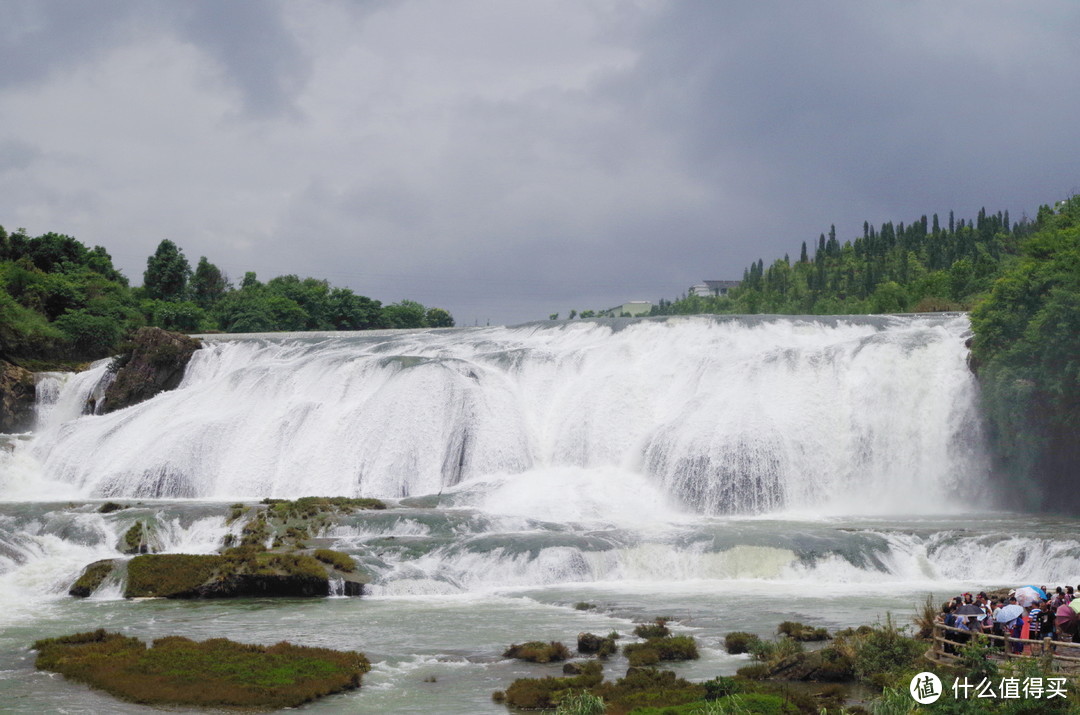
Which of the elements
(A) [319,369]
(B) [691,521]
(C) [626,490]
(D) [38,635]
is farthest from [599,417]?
(D) [38,635]

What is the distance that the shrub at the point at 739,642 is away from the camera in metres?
22.7

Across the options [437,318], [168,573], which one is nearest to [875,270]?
[437,318]

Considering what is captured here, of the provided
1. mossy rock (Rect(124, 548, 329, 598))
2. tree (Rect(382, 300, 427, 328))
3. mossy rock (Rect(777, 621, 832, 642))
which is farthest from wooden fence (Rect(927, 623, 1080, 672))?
tree (Rect(382, 300, 427, 328))

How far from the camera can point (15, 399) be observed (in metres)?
62.0

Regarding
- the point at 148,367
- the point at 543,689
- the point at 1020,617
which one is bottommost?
the point at 543,689

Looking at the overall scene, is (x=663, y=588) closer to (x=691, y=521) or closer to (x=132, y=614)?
(x=691, y=521)

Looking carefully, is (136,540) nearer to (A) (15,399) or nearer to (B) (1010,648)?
(B) (1010,648)

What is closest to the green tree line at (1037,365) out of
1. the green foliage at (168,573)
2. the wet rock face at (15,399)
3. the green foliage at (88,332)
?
the green foliage at (168,573)

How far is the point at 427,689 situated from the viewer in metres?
20.5

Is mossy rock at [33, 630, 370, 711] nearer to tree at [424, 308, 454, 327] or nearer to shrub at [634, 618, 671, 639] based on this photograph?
shrub at [634, 618, 671, 639]

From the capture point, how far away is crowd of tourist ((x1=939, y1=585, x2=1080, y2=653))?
18.1 m

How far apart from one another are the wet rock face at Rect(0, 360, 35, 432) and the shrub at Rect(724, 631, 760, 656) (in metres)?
50.0

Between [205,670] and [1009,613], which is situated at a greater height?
[1009,613]

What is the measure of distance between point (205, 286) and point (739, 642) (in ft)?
298
